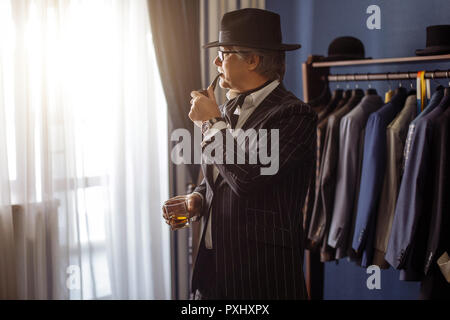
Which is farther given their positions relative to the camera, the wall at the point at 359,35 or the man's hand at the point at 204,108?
the wall at the point at 359,35

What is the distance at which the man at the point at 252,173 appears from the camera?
1.01 m

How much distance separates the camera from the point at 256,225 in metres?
1.09

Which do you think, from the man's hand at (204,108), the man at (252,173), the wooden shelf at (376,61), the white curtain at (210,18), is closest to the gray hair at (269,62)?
the man at (252,173)

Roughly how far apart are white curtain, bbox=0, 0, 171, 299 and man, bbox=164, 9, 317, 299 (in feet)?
3.61

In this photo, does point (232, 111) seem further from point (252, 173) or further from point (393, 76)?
point (393, 76)

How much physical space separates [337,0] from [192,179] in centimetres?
121

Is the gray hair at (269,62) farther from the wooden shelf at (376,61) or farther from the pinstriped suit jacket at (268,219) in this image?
A: the wooden shelf at (376,61)

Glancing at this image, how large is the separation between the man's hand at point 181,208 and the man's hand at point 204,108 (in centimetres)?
21

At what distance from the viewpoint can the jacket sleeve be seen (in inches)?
38.9

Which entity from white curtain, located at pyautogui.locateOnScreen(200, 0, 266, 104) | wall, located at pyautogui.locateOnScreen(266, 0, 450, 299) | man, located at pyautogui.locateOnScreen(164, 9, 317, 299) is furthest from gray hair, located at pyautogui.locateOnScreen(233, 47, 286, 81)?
wall, located at pyautogui.locateOnScreen(266, 0, 450, 299)

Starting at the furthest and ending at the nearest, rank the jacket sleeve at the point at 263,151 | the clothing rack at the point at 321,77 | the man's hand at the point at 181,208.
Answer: the clothing rack at the point at 321,77
the man's hand at the point at 181,208
the jacket sleeve at the point at 263,151

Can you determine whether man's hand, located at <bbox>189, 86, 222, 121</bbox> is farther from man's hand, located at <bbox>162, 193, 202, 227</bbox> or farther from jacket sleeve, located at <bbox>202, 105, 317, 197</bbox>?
man's hand, located at <bbox>162, 193, 202, 227</bbox>
